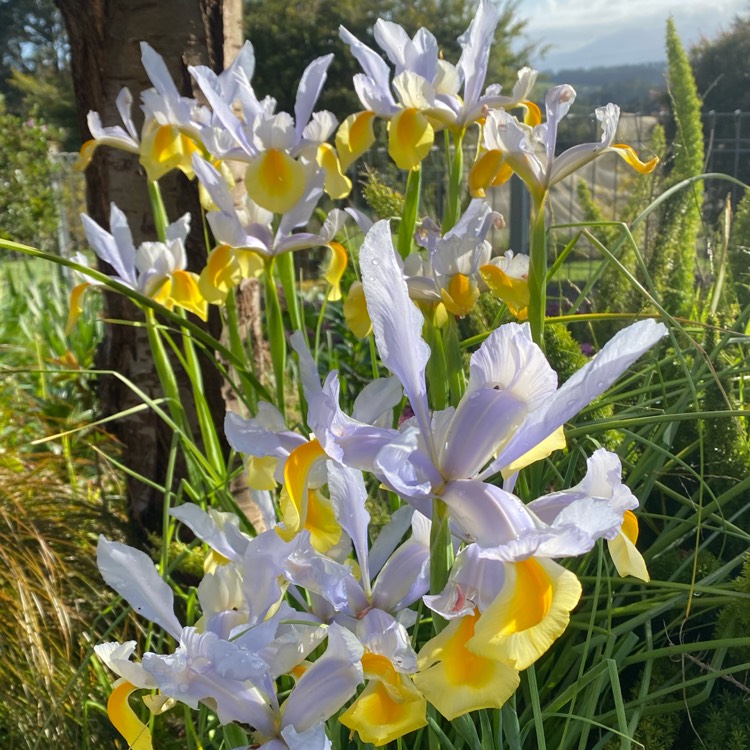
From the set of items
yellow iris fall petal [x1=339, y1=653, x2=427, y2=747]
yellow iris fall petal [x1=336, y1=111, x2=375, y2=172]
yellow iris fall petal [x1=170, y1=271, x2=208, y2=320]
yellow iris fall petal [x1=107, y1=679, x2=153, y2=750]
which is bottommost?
yellow iris fall petal [x1=107, y1=679, x2=153, y2=750]

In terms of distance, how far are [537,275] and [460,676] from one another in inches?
22.1

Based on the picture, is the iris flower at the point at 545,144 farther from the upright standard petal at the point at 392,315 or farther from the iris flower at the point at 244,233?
the upright standard petal at the point at 392,315

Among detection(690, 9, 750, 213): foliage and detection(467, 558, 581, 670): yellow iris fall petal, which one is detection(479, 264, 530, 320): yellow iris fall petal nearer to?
detection(467, 558, 581, 670): yellow iris fall petal

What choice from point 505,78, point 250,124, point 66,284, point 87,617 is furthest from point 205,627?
point 505,78

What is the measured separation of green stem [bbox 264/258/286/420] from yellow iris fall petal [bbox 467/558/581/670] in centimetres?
75

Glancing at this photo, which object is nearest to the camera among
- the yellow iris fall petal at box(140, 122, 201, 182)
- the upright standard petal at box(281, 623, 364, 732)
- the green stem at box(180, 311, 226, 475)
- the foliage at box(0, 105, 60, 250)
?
the upright standard petal at box(281, 623, 364, 732)

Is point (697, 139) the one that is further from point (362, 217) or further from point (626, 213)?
point (362, 217)

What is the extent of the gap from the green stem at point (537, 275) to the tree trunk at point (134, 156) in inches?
45.5

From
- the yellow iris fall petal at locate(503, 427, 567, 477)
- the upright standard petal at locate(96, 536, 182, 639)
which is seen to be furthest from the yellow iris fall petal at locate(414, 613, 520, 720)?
the upright standard petal at locate(96, 536, 182, 639)

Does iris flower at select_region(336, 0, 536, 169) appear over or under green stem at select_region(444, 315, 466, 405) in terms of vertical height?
over

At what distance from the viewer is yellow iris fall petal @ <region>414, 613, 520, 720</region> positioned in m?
0.68

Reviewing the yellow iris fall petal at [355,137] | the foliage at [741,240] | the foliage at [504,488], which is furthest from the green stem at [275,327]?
the foliage at [741,240]

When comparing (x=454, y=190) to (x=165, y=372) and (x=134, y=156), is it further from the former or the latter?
(x=134, y=156)

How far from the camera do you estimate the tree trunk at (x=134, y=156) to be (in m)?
2.01
